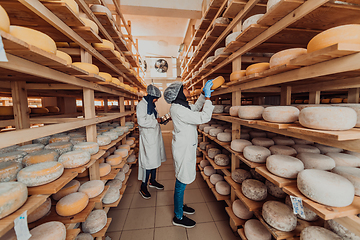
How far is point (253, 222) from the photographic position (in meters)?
1.58

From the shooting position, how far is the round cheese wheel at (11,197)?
28.6 inches

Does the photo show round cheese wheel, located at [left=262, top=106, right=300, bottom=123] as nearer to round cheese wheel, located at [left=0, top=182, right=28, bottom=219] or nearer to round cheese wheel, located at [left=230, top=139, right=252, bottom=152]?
round cheese wheel, located at [left=230, top=139, right=252, bottom=152]

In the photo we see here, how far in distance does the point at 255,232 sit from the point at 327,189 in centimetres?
94

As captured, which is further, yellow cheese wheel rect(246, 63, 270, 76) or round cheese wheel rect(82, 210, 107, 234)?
round cheese wheel rect(82, 210, 107, 234)

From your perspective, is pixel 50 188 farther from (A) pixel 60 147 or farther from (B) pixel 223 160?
(B) pixel 223 160

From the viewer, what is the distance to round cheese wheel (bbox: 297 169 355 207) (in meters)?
0.85

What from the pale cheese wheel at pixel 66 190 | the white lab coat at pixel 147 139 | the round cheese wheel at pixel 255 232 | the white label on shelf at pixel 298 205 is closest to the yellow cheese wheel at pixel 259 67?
the white label on shelf at pixel 298 205

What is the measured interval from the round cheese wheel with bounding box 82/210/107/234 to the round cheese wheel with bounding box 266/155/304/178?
1853mm

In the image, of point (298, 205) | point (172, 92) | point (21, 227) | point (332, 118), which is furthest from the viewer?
point (172, 92)

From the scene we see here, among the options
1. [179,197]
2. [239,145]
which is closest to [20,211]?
[179,197]

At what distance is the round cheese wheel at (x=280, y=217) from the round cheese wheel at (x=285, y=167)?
1.17 ft

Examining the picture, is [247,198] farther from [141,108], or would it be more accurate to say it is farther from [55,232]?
[141,108]

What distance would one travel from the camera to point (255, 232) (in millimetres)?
1474

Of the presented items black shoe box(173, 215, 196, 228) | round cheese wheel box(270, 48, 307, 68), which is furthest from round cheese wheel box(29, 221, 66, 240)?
round cheese wheel box(270, 48, 307, 68)
